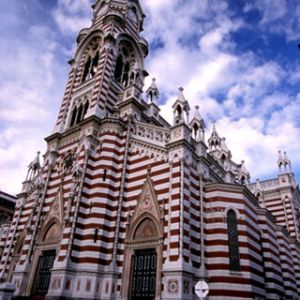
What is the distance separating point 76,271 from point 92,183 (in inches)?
226

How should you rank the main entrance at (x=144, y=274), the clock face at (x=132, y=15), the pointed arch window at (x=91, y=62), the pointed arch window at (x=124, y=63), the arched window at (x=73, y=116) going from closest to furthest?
the main entrance at (x=144, y=274)
the arched window at (x=73, y=116)
the pointed arch window at (x=124, y=63)
the pointed arch window at (x=91, y=62)
the clock face at (x=132, y=15)

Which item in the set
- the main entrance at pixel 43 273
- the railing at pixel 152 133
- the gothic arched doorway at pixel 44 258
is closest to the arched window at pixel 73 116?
the railing at pixel 152 133

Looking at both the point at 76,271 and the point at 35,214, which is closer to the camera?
the point at 76,271

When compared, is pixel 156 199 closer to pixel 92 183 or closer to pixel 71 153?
pixel 92 183

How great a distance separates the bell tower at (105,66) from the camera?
998 inches

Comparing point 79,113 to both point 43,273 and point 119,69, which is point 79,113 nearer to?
point 119,69

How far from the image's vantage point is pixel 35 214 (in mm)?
23219

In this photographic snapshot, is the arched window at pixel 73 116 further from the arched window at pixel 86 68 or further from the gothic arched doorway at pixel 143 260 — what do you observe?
the gothic arched doorway at pixel 143 260

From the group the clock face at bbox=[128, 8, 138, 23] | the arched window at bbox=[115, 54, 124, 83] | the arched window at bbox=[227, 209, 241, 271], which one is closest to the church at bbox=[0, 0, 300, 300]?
the arched window at bbox=[227, 209, 241, 271]

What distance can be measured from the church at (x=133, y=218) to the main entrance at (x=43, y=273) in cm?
7

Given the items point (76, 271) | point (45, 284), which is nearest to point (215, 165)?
point (76, 271)

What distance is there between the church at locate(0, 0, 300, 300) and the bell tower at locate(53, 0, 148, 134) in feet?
0.57

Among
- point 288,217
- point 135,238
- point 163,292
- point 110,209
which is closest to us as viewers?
point 163,292

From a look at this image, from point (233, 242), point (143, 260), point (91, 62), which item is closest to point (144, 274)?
point (143, 260)
